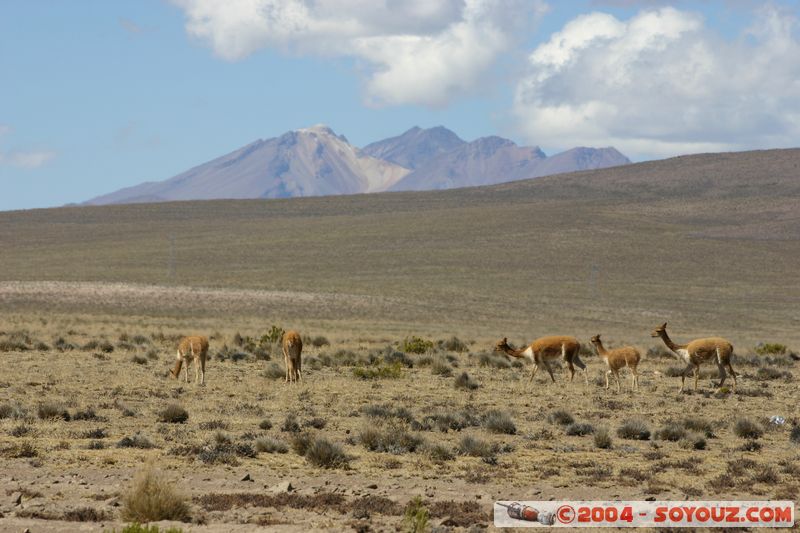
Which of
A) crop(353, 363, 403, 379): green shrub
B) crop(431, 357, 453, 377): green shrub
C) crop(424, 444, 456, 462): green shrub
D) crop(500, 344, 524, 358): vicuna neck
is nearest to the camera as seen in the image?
crop(424, 444, 456, 462): green shrub

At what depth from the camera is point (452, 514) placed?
422 inches

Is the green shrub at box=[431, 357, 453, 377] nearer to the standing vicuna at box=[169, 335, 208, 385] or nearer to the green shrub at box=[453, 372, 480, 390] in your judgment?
the green shrub at box=[453, 372, 480, 390]

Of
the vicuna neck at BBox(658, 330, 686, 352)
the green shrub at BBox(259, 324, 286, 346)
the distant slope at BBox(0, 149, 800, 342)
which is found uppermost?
the distant slope at BBox(0, 149, 800, 342)

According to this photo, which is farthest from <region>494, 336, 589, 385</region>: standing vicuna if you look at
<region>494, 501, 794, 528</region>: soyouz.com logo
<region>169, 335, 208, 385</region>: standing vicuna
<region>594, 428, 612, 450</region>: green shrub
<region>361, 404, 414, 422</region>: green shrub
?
<region>494, 501, 794, 528</region>: soyouz.com logo

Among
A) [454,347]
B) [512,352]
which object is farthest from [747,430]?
[454,347]

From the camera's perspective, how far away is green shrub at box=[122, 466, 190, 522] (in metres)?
10.3

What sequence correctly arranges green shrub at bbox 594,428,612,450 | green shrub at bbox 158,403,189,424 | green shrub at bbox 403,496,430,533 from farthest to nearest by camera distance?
green shrub at bbox 158,403,189,424 → green shrub at bbox 594,428,612,450 → green shrub at bbox 403,496,430,533

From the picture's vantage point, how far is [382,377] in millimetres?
24844

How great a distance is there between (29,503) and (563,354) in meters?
14.3

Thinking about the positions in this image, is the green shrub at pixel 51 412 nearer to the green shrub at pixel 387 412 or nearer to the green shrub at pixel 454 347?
the green shrub at pixel 387 412

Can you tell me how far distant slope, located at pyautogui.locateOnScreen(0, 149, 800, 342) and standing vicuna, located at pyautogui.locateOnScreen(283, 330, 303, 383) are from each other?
50.4 feet

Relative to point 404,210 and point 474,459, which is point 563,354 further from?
point 404,210

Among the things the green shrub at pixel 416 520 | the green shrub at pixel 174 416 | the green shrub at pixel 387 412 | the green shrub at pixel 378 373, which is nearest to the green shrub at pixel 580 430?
the green shrub at pixel 387 412

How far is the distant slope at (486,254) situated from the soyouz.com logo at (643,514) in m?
26.6
